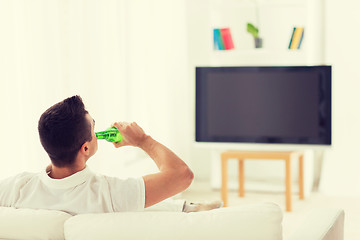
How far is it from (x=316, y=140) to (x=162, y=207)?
9.03 feet

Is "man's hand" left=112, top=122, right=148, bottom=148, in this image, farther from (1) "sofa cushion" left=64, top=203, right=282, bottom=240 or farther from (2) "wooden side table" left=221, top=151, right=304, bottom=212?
(2) "wooden side table" left=221, top=151, right=304, bottom=212

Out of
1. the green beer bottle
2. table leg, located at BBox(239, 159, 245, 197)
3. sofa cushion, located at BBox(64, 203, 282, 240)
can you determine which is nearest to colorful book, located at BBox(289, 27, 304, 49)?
table leg, located at BBox(239, 159, 245, 197)

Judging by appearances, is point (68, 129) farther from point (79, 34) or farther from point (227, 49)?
point (227, 49)

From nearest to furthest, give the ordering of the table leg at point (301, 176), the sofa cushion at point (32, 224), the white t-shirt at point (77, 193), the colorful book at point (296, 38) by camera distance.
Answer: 1. the sofa cushion at point (32, 224)
2. the white t-shirt at point (77, 193)
3. the table leg at point (301, 176)
4. the colorful book at point (296, 38)

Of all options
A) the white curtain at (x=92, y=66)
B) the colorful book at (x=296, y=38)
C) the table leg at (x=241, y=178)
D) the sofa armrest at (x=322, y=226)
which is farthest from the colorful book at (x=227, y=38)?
the sofa armrest at (x=322, y=226)

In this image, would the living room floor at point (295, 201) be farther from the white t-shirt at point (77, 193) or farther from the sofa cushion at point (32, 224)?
the sofa cushion at point (32, 224)

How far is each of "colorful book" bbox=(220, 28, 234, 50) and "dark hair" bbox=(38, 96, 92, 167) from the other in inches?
138

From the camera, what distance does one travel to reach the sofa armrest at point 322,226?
1519mm

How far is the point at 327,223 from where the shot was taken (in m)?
1.69

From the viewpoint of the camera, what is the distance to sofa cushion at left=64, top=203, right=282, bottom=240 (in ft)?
4.07

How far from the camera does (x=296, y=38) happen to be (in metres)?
4.79

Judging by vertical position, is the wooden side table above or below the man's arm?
below

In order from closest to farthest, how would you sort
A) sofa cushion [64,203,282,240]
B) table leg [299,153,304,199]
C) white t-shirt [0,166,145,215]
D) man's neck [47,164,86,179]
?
1. sofa cushion [64,203,282,240]
2. white t-shirt [0,166,145,215]
3. man's neck [47,164,86,179]
4. table leg [299,153,304,199]

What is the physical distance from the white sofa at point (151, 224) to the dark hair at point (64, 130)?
21 centimetres
